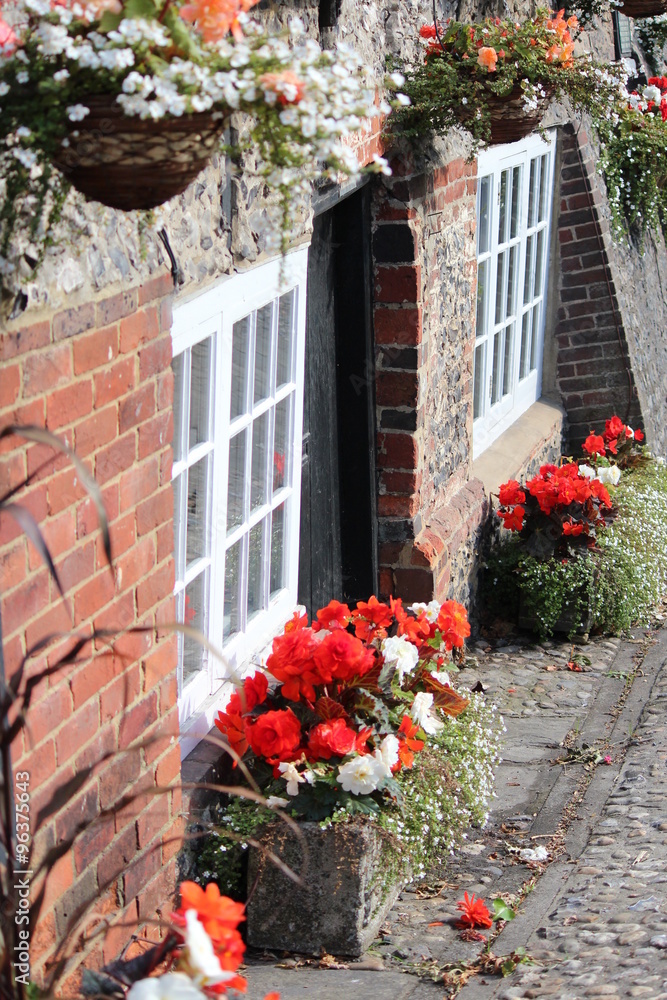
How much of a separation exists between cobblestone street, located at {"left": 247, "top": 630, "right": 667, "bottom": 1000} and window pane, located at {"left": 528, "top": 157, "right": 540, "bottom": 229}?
10.2 feet

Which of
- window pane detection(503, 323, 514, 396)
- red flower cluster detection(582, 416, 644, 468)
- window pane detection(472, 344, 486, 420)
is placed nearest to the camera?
window pane detection(472, 344, 486, 420)

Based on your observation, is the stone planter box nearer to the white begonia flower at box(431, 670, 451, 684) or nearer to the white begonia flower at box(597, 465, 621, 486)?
the white begonia flower at box(431, 670, 451, 684)

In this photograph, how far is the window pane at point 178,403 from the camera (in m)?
3.45

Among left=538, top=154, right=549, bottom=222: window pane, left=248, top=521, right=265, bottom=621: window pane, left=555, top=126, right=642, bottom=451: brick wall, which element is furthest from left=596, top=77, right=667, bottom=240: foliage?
left=248, top=521, right=265, bottom=621: window pane

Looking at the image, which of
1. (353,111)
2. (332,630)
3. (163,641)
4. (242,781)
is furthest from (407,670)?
(353,111)

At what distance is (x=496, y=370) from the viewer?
7363 mm

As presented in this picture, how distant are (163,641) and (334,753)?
719 millimetres

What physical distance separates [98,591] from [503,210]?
Answer: 4887mm

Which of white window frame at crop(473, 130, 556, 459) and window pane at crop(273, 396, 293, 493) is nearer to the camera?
window pane at crop(273, 396, 293, 493)

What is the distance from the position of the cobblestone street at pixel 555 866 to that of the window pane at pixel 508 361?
6.83 feet

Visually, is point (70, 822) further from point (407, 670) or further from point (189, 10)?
point (189, 10)

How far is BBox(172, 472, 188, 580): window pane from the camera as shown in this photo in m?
3.50

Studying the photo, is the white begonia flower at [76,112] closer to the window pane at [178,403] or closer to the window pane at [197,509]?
the window pane at [178,403]

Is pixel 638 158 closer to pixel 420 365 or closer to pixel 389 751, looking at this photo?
pixel 420 365
